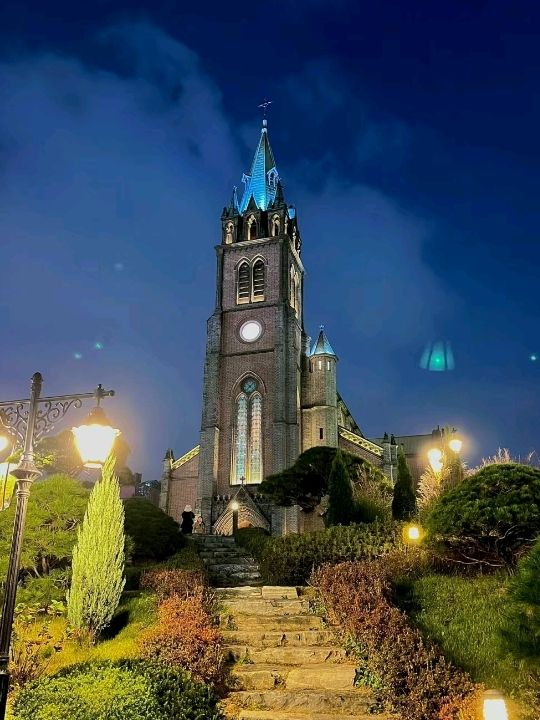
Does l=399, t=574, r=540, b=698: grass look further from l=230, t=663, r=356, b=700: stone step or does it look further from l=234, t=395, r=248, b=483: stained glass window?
l=234, t=395, r=248, b=483: stained glass window

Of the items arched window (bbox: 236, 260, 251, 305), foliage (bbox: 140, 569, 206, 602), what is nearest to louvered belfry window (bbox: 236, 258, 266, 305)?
arched window (bbox: 236, 260, 251, 305)

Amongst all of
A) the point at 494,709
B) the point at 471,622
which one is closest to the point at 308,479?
the point at 471,622

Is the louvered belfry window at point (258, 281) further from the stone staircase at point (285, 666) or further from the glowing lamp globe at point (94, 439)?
the glowing lamp globe at point (94, 439)

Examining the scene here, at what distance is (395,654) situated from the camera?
822 centimetres

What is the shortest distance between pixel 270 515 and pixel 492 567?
88.4 feet

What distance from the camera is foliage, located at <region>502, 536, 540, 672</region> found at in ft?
19.9

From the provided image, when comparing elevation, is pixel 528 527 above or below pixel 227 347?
below

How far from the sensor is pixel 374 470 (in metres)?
31.0

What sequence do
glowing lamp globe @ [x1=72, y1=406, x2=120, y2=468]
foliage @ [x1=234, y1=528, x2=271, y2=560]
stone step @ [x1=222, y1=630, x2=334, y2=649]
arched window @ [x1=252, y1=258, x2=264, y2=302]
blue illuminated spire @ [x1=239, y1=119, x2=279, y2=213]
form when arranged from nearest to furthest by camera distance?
glowing lamp globe @ [x1=72, y1=406, x2=120, y2=468] → stone step @ [x1=222, y1=630, x2=334, y2=649] → foliage @ [x1=234, y1=528, x2=271, y2=560] → arched window @ [x1=252, y1=258, x2=264, y2=302] → blue illuminated spire @ [x1=239, y1=119, x2=279, y2=213]

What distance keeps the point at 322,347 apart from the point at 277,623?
1336 inches

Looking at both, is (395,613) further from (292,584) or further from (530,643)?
(292,584)

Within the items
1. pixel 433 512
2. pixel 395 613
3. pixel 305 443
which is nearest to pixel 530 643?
pixel 395 613

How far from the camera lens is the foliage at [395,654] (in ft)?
23.8

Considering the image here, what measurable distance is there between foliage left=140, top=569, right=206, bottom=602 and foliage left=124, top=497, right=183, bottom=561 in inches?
258
